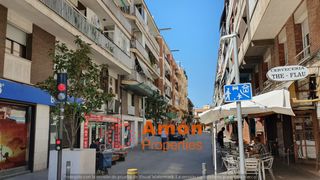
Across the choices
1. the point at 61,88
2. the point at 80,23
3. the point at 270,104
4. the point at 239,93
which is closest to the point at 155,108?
the point at 80,23

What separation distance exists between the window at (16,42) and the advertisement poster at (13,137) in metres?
2.48

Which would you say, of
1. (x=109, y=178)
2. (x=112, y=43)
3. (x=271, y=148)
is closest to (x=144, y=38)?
(x=112, y=43)

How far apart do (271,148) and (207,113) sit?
34.7ft

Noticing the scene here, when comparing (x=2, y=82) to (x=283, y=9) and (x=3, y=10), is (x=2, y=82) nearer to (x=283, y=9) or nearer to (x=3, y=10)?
(x=3, y=10)

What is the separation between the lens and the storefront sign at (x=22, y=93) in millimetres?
11688

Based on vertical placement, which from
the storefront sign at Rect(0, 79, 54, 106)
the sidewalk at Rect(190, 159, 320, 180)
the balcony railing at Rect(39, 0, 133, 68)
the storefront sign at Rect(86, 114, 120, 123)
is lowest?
the sidewalk at Rect(190, 159, 320, 180)

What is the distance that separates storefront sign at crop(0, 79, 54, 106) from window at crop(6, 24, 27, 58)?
1.64 m

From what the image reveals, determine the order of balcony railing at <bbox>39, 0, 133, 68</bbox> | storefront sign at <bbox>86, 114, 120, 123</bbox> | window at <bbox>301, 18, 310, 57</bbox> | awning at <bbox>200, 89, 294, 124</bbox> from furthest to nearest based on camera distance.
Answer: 1. storefront sign at <bbox>86, 114, 120, 123</bbox>
2. balcony railing at <bbox>39, 0, 133, 68</bbox>
3. window at <bbox>301, 18, 310, 57</bbox>
4. awning at <bbox>200, 89, 294, 124</bbox>

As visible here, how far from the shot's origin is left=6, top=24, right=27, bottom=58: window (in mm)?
12969

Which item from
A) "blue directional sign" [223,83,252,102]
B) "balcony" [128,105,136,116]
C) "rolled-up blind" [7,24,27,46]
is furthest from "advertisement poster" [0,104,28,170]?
"balcony" [128,105,136,116]

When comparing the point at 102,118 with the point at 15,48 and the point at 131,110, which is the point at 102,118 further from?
the point at 15,48

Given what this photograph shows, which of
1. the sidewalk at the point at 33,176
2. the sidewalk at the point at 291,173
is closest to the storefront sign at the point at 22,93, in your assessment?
the sidewalk at the point at 33,176

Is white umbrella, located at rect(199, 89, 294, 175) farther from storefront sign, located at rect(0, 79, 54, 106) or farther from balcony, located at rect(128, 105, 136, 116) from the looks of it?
balcony, located at rect(128, 105, 136, 116)

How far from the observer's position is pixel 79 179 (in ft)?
33.2
